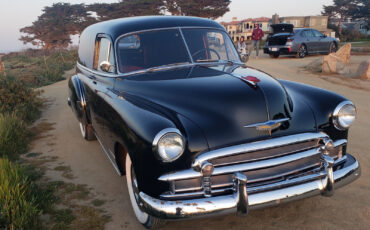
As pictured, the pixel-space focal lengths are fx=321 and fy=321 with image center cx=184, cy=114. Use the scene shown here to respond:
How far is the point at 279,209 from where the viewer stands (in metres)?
3.17

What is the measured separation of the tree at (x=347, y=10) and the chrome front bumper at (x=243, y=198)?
52.7m

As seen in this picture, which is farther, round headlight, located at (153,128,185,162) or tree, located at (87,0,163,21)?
tree, located at (87,0,163,21)

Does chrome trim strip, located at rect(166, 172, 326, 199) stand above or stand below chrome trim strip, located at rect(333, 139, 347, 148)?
below

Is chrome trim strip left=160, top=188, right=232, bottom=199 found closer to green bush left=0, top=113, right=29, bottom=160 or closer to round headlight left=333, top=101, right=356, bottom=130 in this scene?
round headlight left=333, top=101, right=356, bottom=130

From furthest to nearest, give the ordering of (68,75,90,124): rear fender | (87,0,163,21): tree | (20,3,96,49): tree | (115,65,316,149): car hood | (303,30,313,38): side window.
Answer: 1. (20,3,96,49): tree
2. (87,0,163,21): tree
3. (303,30,313,38): side window
4. (68,75,90,124): rear fender
5. (115,65,316,149): car hood

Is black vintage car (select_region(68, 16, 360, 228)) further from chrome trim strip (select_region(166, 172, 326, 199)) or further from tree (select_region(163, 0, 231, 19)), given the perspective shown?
tree (select_region(163, 0, 231, 19))

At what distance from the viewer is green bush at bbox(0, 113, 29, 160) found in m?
4.86

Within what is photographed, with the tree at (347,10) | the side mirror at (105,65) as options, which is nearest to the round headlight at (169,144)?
the side mirror at (105,65)

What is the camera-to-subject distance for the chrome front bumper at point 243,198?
2312 mm

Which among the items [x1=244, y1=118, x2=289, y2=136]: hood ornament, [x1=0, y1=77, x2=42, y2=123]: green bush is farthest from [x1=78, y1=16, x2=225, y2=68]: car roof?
[x1=0, y1=77, x2=42, y2=123]: green bush

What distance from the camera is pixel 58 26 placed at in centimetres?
4469

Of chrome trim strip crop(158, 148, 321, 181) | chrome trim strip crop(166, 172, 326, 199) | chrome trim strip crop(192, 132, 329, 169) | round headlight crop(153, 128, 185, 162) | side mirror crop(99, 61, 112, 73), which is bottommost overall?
chrome trim strip crop(166, 172, 326, 199)

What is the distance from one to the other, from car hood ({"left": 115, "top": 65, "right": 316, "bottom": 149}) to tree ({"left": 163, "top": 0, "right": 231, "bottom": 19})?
3680 centimetres

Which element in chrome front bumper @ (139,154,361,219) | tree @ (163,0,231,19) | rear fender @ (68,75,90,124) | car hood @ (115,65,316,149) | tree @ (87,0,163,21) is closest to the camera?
chrome front bumper @ (139,154,361,219)
